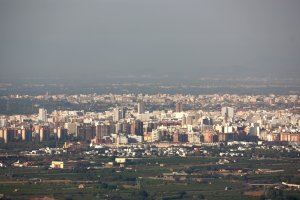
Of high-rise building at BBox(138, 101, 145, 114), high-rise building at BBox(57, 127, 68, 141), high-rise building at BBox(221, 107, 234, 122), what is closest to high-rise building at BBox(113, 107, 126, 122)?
high-rise building at BBox(138, 101, 145, 114)

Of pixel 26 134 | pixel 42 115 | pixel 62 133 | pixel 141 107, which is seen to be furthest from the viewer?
pixel 141 107

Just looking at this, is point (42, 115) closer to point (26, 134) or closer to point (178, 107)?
point (26, 134)

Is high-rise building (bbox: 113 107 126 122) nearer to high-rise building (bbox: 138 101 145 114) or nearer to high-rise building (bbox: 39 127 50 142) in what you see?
high-rise building (bbox: 138 101 145 114)

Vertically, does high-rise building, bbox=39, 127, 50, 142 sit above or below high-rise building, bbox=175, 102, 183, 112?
below

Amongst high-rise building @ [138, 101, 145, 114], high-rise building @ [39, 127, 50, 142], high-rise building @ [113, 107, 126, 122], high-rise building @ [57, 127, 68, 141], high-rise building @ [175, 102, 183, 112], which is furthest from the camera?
high-rise building @ [175, 102, 183, 112]

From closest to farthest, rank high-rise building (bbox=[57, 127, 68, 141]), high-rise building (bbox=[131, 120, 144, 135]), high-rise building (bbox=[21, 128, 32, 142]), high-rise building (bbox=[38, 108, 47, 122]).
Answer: high-rise building (bbox=[21, 128, 32, 142]) < high-rise building (bbox=[57, 127, 68, 141]) < high-rise building (bbox=[131, 120, 144, 135]) < high-rise building (bbox=[38, 108, 47, 122])

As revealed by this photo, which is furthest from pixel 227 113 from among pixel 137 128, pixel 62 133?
pixel 62 133

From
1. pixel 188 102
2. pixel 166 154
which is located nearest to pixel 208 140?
pixel 166 154

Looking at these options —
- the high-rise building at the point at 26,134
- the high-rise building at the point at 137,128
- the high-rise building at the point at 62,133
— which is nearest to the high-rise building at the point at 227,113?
the high-rise building at the point at 137,128

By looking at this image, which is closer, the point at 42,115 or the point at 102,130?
the point at 102,130

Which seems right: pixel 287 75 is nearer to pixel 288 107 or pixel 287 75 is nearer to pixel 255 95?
pixel 255 95

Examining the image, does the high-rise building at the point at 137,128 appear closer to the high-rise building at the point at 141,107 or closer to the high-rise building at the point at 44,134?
the high-rise building at the point at 44,134
